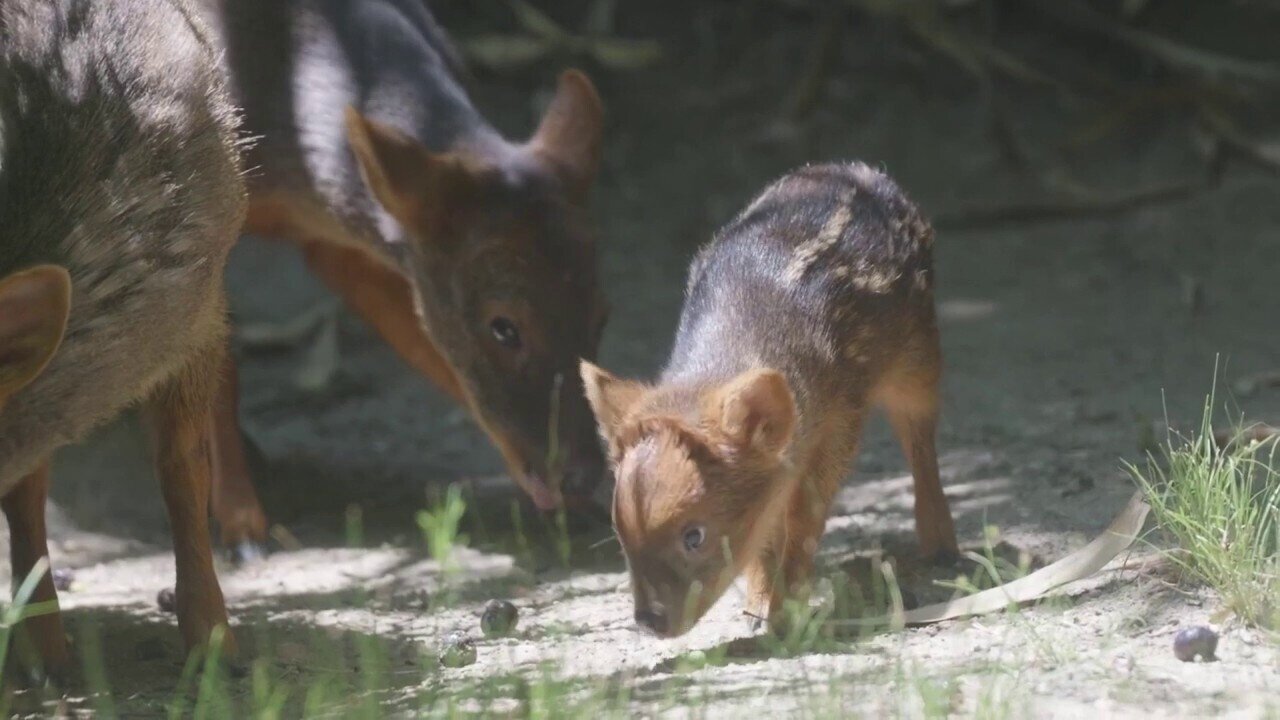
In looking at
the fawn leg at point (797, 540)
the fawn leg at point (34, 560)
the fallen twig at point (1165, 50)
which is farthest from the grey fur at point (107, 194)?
the fallen twig at point (1165, 50)

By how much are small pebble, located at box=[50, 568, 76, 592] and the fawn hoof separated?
605 mm

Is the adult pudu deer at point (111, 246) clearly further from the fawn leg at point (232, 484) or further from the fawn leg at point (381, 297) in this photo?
the fawn leg at point (381, 297)

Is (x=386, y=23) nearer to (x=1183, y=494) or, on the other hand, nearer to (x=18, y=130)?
(x=18, y=130)

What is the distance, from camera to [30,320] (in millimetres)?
3873

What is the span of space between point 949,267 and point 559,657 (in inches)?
191

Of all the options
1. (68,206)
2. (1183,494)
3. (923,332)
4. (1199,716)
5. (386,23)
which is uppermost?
(386,23)

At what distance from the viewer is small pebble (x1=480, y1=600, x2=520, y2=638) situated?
5.05 meters

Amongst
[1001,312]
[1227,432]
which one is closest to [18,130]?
[1227,432]

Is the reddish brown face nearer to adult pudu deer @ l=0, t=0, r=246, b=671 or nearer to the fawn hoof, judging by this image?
the fawn hoof

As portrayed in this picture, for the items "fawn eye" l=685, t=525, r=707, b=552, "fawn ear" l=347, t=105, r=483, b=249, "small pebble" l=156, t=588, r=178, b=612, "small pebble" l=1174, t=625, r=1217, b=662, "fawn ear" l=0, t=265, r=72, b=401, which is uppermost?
"fawn ear" l=347, t=105, r=483, b=249

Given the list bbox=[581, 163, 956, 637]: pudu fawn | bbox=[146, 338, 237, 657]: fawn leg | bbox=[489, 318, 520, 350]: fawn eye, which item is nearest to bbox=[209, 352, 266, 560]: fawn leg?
bbox=[489, 318, 520, 350]: fawn eye

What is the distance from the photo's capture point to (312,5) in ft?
22.1

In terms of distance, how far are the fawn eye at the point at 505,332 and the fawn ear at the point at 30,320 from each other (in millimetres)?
2411

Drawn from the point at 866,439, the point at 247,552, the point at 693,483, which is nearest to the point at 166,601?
the point at 247,552
